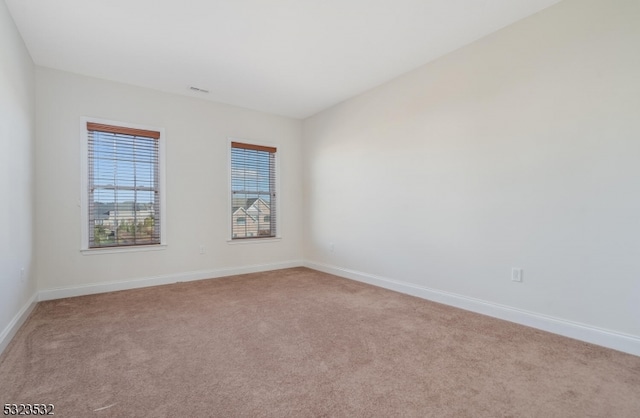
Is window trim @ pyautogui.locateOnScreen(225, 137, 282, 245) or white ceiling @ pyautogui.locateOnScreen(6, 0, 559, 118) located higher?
white ceiling @ pyautogui.locateOnScreen(6, 0, 559, 118)

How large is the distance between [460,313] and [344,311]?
1.15 meters

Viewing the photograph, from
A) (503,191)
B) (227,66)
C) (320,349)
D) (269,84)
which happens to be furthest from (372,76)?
(320,349)

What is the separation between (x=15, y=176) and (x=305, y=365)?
2.98 meters

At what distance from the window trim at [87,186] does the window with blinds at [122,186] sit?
0.04 m

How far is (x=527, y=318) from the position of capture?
8.62ft

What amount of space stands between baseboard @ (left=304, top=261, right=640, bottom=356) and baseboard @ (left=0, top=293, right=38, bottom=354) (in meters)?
3.62

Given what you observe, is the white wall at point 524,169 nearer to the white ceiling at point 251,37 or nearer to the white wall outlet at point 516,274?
the white wall outlet at point 516,274

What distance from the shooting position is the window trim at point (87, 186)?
3635 mm

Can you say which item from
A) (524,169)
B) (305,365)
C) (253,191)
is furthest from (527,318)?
(253,191)

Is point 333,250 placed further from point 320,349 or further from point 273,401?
point 273,401

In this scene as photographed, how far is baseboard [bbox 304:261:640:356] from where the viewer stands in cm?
217

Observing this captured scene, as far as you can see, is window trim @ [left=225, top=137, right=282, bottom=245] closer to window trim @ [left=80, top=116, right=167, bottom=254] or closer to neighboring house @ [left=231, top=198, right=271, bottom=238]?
neighboring house @ [left=231, top=198, right=271, bottom=238]

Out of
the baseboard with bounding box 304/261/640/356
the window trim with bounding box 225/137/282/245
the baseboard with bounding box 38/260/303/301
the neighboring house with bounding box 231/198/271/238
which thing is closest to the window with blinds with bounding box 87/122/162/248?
the baseboard with bounding box 38/260/303/301

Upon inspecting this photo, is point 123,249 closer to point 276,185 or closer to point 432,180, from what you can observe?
point 276,185
